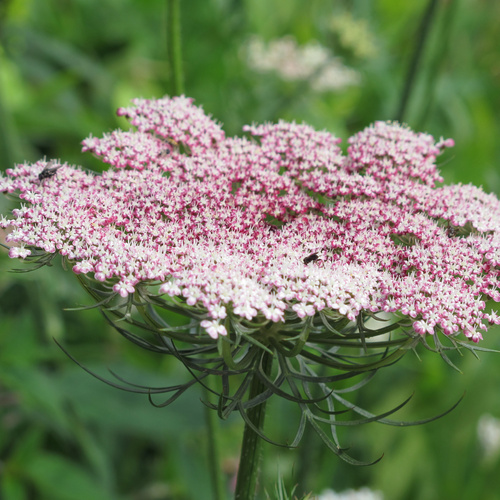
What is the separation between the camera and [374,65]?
6062 mm

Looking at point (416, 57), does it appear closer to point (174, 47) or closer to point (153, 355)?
point (174, 47)

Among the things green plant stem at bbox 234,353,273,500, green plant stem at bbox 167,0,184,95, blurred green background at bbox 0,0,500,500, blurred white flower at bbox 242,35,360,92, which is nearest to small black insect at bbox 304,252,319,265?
green plant stem at bbox 234,353,273,500

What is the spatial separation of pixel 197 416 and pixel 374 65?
12.7 feet

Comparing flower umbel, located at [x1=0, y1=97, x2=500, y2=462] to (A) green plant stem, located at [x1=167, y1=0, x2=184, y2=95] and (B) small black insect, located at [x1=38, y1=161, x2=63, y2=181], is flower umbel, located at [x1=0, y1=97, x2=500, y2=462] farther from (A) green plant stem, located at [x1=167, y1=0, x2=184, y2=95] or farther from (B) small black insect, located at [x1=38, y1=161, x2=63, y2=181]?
(A) green plant stem, located at [x1=167, y1=0, x2=184, y2=95]

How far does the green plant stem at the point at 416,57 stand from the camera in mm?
3127

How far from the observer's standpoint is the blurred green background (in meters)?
3.34

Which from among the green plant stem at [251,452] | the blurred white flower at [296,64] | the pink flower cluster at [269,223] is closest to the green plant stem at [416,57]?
the pink flower cluster at [269,223]

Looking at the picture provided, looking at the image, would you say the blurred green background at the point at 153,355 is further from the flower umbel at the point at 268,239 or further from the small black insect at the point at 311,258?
the small black insect at the point at 311,258

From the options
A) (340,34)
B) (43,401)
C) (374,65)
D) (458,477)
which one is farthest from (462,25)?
(43,401)

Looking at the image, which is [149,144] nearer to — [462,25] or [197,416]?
[197,416]

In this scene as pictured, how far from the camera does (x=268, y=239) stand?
1734 millimetres

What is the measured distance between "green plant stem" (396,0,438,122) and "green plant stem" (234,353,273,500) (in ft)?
5.86

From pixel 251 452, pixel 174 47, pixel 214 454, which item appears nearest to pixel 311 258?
pixel 251 452

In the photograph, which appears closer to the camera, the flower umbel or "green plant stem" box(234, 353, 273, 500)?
the flower umbel
